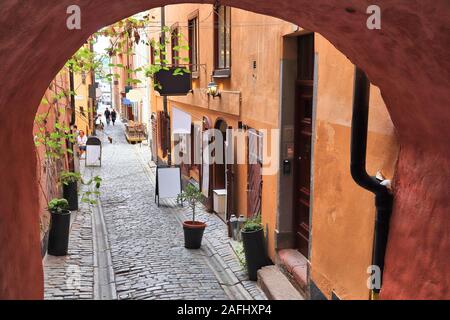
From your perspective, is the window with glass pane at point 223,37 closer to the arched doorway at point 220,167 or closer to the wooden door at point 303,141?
the arched doorway at point 220,167

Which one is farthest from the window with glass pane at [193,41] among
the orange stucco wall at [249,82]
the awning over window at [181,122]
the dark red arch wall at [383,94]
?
the dark red arch wall at [383,94]

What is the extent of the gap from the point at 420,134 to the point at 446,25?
105cm

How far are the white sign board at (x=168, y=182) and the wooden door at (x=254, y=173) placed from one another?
3772 millimetres

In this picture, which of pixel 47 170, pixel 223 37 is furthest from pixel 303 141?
pixel 47 170

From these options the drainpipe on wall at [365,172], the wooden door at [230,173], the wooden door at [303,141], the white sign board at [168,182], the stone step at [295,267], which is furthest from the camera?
the white sign board at [168,182]

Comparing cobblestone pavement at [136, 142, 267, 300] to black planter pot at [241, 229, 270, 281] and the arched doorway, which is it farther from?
the arched doorway

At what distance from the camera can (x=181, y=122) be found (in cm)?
1580

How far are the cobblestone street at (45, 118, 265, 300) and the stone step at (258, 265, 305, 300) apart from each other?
0.57ft

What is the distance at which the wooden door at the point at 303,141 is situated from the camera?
23.7ft

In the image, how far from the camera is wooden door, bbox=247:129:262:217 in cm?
867

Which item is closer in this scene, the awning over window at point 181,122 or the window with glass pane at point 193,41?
the window with glass pane at point 193,41

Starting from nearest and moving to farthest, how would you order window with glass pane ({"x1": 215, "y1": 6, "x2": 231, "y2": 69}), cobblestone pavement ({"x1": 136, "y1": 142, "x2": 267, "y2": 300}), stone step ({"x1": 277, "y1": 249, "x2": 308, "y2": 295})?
stone step ({"x1": 277, "y1": 249, "x2": 308, "y2": 295}), cobblestone pavement ({"x1": 136, "y1": 142, "x2": 267, "y2": 300}), window with glass pane ({"x1": 215, "y1": 6, "x2": 231, "y2": 69})

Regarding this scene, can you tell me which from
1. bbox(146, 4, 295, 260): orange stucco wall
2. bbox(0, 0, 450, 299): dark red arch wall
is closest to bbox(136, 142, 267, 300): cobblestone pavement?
bbox(146, 4, 295, 260): orange stucco wall

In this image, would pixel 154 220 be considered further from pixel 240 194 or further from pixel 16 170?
pixel 16 170
